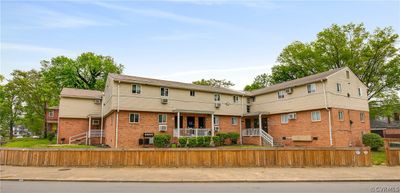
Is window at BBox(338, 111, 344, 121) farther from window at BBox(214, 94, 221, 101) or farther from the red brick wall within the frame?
the red brick wall

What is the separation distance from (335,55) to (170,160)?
92.8 feet

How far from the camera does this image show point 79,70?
43.3 metres

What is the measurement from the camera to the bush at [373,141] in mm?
21188

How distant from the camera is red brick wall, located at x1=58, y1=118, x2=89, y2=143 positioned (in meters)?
26.9

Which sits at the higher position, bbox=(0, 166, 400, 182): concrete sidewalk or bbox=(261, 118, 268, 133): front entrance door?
bbox=(261, 118, 268, 133): front entrance door

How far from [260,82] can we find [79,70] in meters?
35.5

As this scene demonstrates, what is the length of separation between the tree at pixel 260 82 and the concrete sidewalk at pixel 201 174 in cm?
3360

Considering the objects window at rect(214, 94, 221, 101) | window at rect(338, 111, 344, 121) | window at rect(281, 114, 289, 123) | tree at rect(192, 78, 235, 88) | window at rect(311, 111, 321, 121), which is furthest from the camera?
tree at rect(192, 78, 235, 88)

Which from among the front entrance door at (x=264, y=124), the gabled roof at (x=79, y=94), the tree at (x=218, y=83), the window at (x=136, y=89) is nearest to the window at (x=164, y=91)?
the window at (x=136, y=89)

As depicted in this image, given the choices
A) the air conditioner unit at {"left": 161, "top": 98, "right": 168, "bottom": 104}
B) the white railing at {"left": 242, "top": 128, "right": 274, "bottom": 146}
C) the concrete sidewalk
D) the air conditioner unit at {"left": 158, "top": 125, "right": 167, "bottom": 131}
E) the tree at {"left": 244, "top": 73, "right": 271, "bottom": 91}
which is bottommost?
the concrete sidewalk

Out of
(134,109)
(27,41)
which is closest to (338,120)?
(134,109)

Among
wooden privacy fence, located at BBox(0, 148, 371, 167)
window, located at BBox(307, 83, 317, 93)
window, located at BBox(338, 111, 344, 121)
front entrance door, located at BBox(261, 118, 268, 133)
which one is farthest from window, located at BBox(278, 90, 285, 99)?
wooden privacy fence, located at BBox(0, 148, 371, 167)
